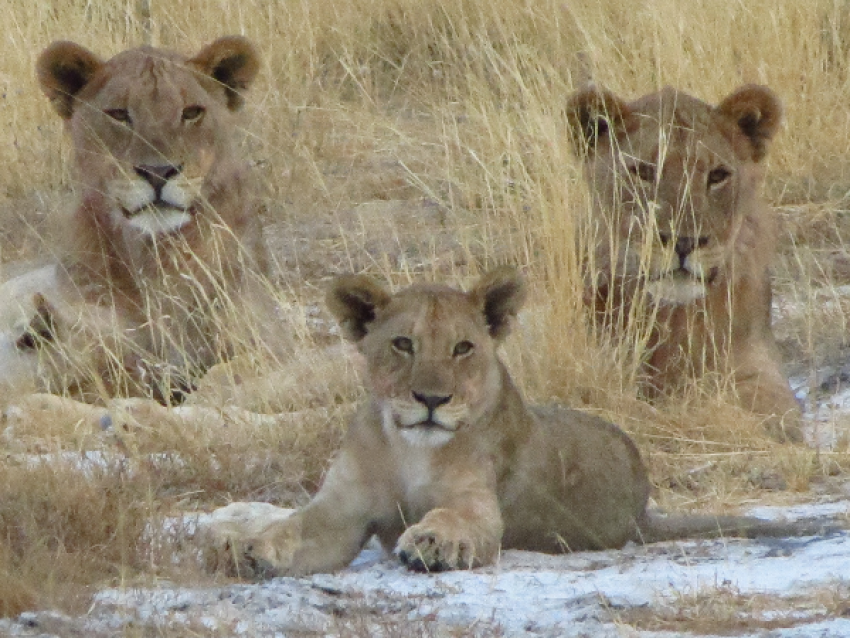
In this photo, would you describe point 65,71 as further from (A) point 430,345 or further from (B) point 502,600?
(B) point 502,600

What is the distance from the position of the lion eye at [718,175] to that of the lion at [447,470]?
1.49 m

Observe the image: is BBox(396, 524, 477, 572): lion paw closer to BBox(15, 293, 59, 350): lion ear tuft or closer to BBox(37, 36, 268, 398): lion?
BBox(37, 36, 268, 398): lion

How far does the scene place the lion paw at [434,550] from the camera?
411 centimetres

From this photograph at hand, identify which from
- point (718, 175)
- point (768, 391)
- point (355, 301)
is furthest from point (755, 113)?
point (355, 301)

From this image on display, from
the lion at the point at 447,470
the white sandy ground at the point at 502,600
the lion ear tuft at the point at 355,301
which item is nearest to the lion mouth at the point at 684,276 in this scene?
the lion at the point at 447,470

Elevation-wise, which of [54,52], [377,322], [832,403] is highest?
[54,52]

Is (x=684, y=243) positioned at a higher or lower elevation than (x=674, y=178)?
lower

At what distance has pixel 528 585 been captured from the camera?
3982 millimetres

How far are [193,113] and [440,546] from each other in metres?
2.67

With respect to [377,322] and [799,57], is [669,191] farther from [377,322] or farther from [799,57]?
[799,57]

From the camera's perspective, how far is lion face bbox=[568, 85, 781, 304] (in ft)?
19.6

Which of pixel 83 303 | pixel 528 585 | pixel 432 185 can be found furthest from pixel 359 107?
pixel 528 585

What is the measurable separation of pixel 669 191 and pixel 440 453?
185cm

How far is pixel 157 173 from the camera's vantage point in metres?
6.05
